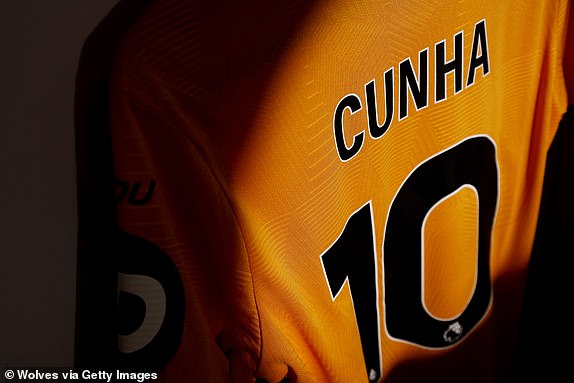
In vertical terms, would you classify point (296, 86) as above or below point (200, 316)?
above

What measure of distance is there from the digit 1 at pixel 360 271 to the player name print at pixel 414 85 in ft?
0.25

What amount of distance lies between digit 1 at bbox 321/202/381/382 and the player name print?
0.25 feet

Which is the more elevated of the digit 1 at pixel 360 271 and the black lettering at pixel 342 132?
the black lettering at pixel 342 132

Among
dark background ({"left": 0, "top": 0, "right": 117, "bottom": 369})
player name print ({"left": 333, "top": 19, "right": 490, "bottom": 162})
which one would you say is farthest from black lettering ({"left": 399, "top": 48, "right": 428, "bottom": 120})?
dark background ({"left": 0, "top": 0, "right": 117, "bottom": 369})

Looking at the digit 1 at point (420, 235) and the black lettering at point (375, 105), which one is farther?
the digit 1 at point (420, 235)

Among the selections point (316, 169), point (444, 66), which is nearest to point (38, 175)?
point (316, 169)

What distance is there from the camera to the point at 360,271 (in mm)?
538

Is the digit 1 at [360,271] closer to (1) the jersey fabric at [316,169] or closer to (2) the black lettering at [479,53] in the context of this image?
(1) the jersey fabric at [316,169]

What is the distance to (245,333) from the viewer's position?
17.0 inches

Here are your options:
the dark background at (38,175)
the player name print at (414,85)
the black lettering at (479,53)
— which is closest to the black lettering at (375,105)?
the player name print at (414,85)

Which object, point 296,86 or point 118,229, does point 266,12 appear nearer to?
point 296,86

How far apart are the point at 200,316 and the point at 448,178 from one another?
31 centimetres

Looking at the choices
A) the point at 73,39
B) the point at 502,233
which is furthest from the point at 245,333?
the point at 502,233

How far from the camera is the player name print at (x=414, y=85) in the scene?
457 millimetres
